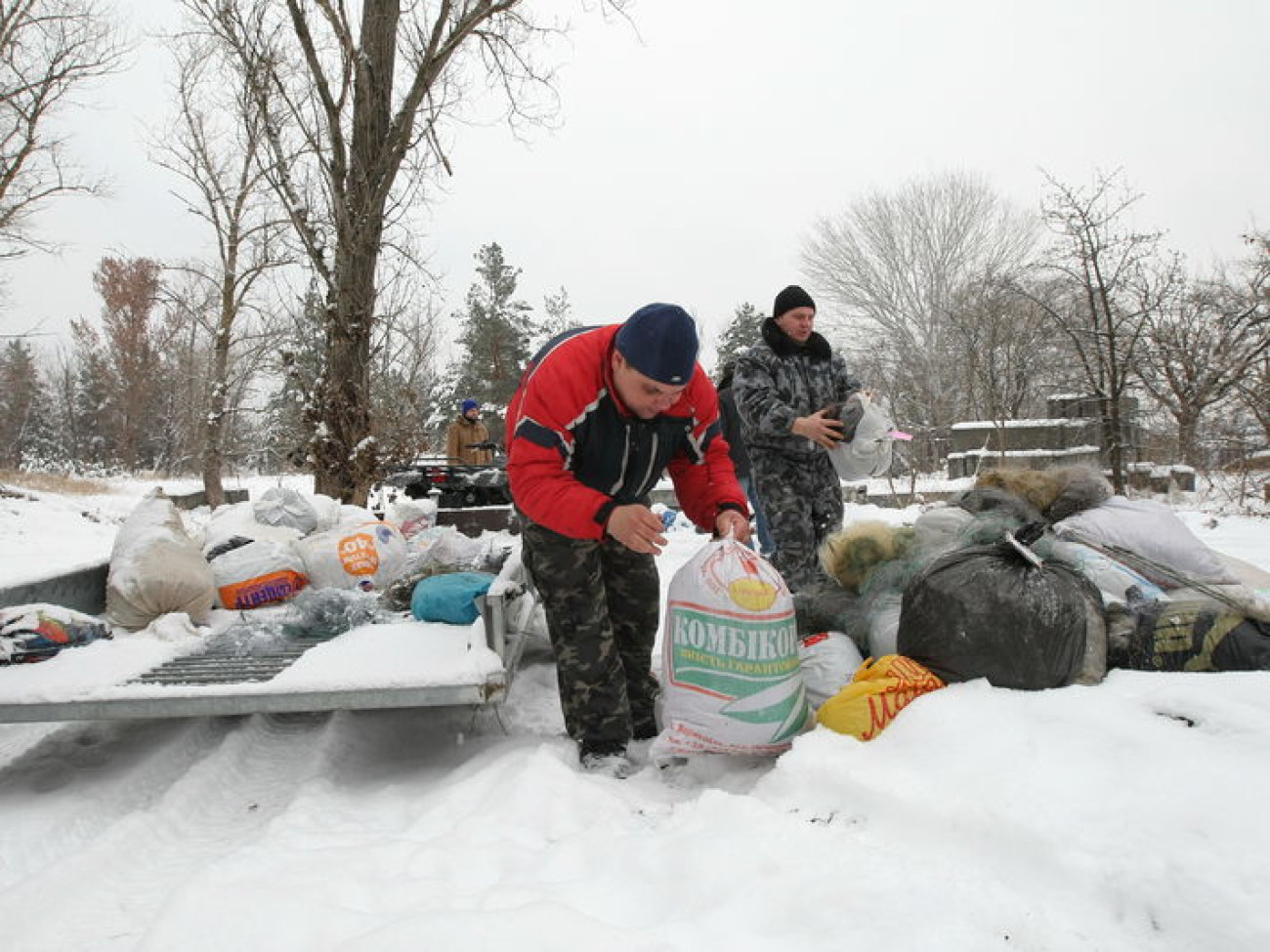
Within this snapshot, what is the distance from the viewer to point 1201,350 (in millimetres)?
9953

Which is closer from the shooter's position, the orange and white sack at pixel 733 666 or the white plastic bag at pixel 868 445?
the orange and white sack at pixel 733 666

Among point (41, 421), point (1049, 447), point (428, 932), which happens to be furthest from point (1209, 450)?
point (41, 421)

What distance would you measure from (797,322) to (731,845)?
247cm

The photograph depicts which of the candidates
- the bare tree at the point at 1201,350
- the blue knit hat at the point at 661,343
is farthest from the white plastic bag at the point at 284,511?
the bare tree at the point at 1201,350

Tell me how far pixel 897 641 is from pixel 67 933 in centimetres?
209

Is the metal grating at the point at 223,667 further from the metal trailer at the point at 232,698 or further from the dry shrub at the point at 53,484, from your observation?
the dry shrub at the point at 53,484

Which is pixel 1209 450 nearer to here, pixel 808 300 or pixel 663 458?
pixel 808 300

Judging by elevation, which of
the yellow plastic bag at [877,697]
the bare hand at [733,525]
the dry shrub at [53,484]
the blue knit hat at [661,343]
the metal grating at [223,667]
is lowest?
the dry shrub at [53,484]

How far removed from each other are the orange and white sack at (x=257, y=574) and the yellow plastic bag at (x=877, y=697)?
2.76m

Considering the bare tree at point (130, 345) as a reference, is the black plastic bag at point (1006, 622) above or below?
below

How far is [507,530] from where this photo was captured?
258 inches

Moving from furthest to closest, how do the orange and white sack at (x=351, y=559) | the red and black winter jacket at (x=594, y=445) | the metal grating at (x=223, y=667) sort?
the orange and white sack at (x=351, y=559)
the metal grating at (x=223, y=667)
the red and black winter jacket at (x=594, y=445)

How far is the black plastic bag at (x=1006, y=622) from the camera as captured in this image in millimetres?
1967

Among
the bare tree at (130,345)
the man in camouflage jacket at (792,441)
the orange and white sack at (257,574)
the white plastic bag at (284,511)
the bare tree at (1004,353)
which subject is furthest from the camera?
the bare tree at (130,345)
